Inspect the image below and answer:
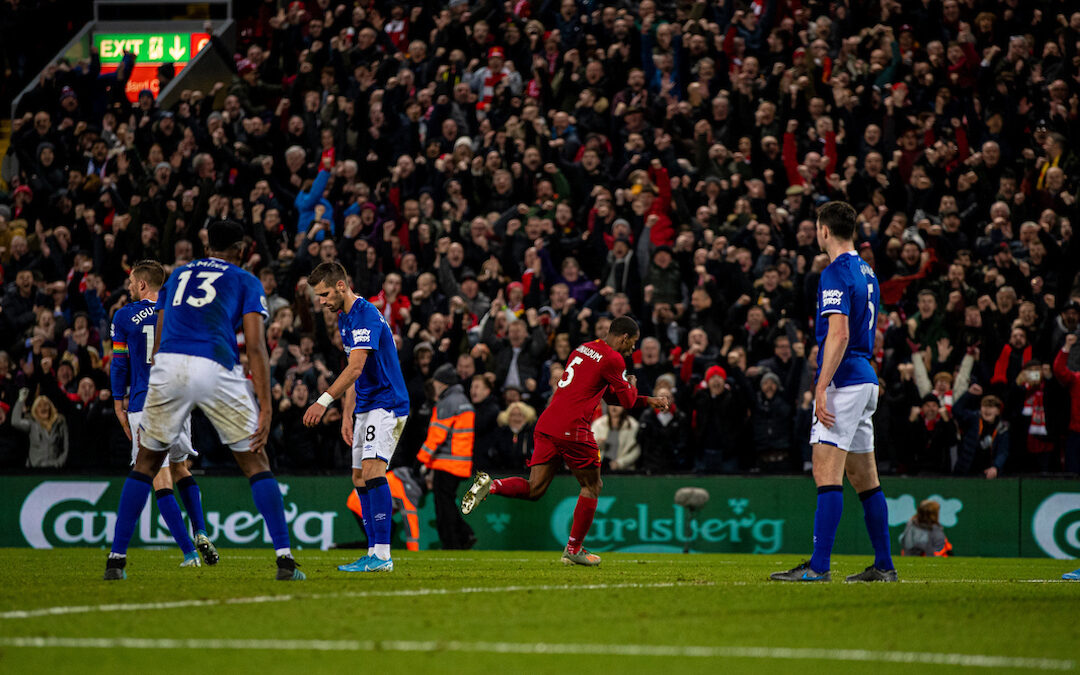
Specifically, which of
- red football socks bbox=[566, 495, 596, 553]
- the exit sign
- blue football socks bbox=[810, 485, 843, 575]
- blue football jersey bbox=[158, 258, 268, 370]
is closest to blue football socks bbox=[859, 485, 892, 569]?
blue football socks bbox=[810, 485, 843, 575]

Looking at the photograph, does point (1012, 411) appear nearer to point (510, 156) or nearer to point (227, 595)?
point (510, 156)

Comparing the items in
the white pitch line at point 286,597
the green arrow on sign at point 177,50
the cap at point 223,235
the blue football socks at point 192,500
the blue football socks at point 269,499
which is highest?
the green arrow on sign at point 177,50

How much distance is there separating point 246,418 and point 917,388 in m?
10.3

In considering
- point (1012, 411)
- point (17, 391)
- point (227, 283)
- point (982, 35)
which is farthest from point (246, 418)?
point (982, 35)

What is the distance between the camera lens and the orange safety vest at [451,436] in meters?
16.6

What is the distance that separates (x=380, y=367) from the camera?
1041 cm

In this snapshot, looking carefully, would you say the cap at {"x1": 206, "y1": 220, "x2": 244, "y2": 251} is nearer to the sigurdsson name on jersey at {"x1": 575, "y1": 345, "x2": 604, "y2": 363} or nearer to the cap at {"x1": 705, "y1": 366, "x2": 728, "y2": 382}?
the sigurdsson name on jersey at {"x1": 575, "y1": 345, "x2": 604, "y2": 363}

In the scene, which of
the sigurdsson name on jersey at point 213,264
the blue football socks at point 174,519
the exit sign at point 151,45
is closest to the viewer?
the sigurdsson name on jersey at point 213,264

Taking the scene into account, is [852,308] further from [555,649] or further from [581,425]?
[555,649]

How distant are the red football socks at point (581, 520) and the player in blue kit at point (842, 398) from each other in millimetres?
2709

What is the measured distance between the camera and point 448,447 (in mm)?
16797

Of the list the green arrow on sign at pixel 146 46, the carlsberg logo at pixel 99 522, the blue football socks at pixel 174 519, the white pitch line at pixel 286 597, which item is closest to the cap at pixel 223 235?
the white pitch line at pixel 286 597

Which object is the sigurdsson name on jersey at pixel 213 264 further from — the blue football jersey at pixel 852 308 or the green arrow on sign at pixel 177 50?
the green arrow on sign at pixel 177 50

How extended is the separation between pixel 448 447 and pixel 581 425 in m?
5.52
